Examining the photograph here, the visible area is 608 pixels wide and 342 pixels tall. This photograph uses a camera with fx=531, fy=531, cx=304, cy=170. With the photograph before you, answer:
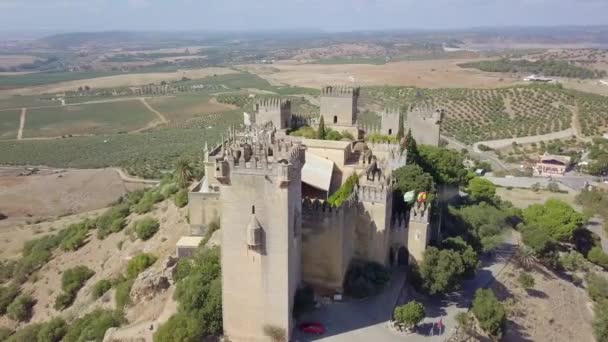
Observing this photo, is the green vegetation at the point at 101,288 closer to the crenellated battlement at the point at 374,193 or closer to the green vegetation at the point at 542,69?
the crenellated battlement at the point at 374,193

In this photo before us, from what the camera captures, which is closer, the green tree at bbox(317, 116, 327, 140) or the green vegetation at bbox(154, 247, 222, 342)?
the green vegetation at bbox(154, 247, 222, 342)

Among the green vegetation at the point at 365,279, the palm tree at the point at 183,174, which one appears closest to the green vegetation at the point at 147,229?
the palm tree at the point at 183,174

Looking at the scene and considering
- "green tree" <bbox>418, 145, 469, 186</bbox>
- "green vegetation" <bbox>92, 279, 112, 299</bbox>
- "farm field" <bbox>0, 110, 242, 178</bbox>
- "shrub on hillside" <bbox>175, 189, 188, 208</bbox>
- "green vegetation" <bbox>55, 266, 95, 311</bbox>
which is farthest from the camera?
"farm field" <bbox>0, 110, 242, 178</bbox>

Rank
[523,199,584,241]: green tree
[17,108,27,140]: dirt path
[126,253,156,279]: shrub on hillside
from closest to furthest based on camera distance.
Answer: [126,253,156,279]: shrub on hillside
[523,199,584,241]: green tree
[17,108,27,140]: dirt path

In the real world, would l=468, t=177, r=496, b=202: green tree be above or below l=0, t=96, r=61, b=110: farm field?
above

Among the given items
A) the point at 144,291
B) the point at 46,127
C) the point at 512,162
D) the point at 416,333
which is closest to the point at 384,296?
the point at 416,333

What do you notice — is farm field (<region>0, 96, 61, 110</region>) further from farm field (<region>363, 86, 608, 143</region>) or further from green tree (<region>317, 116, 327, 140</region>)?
green tree (<region>317, 116, 327, 140</region>)

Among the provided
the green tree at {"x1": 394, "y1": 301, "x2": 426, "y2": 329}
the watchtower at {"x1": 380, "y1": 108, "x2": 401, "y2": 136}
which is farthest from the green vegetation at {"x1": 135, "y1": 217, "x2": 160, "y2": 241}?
the green tree at {"x1": 394, "y1": 301, "x2": 426, "y2": 329}
